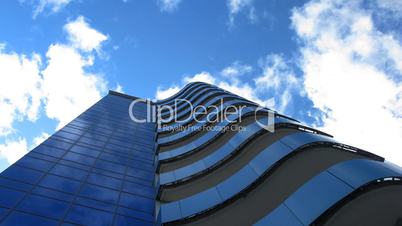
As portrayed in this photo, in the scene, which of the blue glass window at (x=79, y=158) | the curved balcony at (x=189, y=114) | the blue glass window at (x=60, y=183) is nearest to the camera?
the blue glass window at (x=60, y=183)

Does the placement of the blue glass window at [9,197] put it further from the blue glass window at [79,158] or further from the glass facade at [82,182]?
the blue glass window at [79,158]

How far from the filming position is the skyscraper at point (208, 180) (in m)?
12.0

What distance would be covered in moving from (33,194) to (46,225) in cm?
231

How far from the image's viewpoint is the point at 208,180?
18625mm

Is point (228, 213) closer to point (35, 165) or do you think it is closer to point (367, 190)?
point (367, 190)

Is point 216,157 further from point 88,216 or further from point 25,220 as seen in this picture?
point 25,220

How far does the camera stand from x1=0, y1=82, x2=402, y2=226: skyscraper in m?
12.0

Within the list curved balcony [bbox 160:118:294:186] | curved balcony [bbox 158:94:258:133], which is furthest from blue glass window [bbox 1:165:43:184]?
curved balcony [bbox 158:94:258:133]

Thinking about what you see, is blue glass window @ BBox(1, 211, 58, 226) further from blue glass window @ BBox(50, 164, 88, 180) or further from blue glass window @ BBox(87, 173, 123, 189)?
blue glass window @ BBox(87, 173, 123, 189)

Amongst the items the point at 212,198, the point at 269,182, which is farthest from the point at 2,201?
the point at 269,182

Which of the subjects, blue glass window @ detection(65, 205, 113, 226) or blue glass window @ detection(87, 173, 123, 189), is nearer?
blue glass window @ detection(65, 205, 113, 226)

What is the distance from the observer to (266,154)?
17297mm

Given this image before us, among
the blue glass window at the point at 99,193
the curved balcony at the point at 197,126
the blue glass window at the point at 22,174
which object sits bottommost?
the blue glass window at the point at 99,193

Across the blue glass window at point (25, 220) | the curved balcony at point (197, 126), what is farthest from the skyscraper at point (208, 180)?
the curved balcony at point (197, 126)
